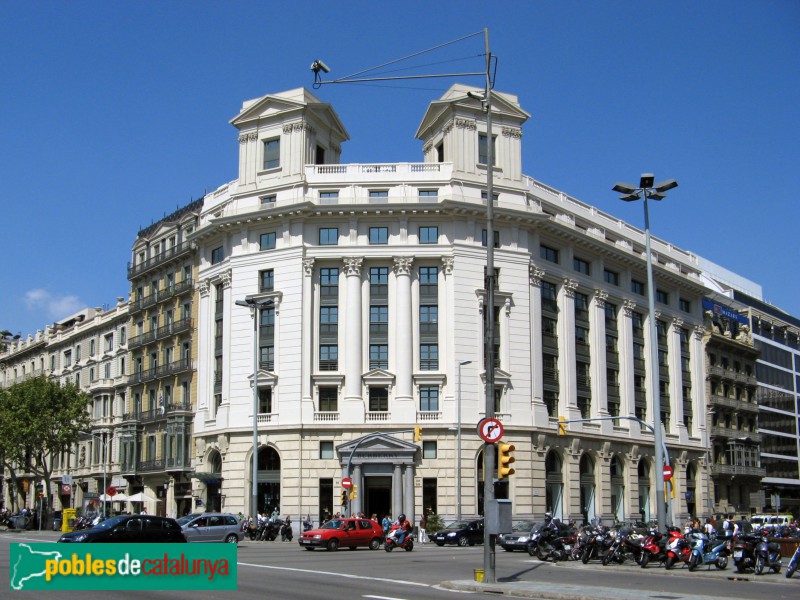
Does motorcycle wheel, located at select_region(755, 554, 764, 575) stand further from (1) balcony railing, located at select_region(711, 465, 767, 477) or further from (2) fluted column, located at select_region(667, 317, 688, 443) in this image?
(1) balcony railing, located at select_region(711, 465, 767, 477)

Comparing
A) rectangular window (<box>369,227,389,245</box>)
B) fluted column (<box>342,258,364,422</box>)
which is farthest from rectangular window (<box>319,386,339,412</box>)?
rectangular window (<box>369,227,389,245</box>)

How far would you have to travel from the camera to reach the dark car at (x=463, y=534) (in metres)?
48.0

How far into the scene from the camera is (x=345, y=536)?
4128cm

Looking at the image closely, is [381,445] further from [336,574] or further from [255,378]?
[336,574]

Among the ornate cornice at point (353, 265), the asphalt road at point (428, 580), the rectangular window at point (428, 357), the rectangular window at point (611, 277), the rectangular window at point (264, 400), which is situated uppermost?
the rectangular window at point (611, 277)

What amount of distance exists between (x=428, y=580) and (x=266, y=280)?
4088 centimetres

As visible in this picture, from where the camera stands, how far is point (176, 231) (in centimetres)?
7506

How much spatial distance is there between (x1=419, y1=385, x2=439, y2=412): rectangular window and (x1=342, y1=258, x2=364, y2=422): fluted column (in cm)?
388

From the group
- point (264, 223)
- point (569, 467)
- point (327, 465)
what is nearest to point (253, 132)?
point (264, 223)

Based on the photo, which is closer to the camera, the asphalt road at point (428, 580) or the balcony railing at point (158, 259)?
the asphalt road at point (428, 580)

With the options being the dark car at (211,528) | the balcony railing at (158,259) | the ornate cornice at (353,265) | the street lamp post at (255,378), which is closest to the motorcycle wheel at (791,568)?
the dark car at (211,528)

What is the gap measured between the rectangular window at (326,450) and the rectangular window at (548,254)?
789 inches

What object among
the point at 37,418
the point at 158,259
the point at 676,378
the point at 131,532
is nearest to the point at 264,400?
the point at 37,418

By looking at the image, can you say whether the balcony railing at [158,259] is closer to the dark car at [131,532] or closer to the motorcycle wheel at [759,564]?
the dark car at [131,532]
